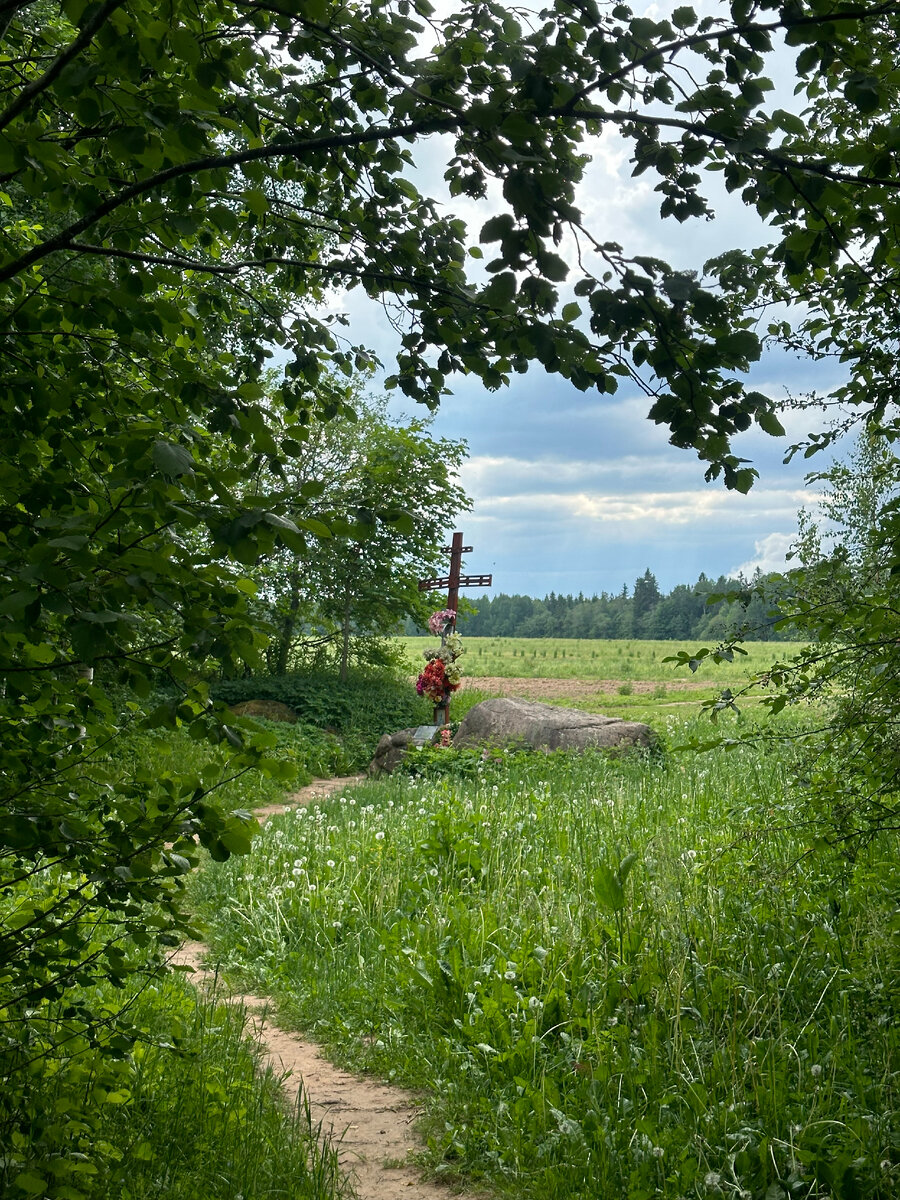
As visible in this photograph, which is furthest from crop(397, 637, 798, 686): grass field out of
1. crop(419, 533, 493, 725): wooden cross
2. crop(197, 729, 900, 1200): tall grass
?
crop(197, 729, 900, 1200): tall grass

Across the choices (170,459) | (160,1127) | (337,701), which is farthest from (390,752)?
(170,459)

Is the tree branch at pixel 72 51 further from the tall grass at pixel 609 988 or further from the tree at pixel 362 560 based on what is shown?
the tree at pixel 362 560

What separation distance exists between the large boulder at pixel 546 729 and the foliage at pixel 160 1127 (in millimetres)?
8851

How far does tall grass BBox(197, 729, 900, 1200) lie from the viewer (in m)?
3.11

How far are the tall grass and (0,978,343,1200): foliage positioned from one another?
2.11 feet

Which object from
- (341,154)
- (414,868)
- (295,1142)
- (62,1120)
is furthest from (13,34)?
(414,868)

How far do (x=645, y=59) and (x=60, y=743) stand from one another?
2750 mm

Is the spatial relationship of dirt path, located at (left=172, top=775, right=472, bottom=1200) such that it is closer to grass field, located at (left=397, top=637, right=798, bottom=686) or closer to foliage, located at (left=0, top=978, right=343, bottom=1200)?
foliage, located at (left=0, top=978, right=343, bottom=1200)

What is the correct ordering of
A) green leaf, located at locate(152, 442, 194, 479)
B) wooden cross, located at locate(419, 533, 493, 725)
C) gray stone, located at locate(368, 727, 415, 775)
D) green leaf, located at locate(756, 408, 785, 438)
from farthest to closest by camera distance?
wooden cross, located at locate(419, 533, 493, 725) < gray stone, located at locate(368, 727, 415, 775) < green leaf, located at locate(756, 408, 785, 438) < green leaf, located at locate(152, 442, 194, 479)

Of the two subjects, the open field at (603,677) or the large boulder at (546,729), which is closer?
the large boulder at (546,729)

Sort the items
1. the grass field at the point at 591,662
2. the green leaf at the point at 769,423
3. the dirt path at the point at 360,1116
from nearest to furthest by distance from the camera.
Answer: the green leaf at the point at 769,423 < the dirt path at the point at 360,1116 < the grass field at the point at 591,662

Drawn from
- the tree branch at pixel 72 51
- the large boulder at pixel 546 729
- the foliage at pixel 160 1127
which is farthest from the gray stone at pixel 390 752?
the tree branch at pixel 72 51

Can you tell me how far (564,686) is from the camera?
30.6 m

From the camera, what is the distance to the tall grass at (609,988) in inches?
122
